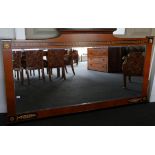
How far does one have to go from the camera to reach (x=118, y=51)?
2.66 metres

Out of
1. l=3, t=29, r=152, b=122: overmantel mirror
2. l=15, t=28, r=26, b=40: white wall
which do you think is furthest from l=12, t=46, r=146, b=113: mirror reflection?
l=15, t=28, r=26, b=40: white wall

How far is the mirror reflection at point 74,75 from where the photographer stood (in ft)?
7.61

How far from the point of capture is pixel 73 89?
2.57 m

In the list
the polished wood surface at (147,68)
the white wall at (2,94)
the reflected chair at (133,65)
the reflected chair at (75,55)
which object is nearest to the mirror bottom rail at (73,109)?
the polished wood surface at (147,68)

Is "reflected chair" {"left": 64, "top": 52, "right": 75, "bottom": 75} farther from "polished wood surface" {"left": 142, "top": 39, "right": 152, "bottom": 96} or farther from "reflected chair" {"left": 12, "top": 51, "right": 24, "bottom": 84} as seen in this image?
"polished wood surface" {"left": 142, "top": 39, "right": 152, "bottom": 96}

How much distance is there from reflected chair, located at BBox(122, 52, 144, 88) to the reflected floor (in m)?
0.08

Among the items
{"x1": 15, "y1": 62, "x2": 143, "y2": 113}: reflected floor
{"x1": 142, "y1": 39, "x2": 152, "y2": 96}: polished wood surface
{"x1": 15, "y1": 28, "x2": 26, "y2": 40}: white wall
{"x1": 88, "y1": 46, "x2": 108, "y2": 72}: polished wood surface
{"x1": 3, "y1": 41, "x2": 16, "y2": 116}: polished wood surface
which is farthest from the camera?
{"x1": 142, "y1": 39, "x2": 152, "y2": 96}: polished wood surface

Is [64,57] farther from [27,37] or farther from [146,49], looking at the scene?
[146,49]

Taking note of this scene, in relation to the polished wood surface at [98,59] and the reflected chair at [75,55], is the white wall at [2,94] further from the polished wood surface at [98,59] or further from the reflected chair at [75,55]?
the polished wood surface at [98,59]

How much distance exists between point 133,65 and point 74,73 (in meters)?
0.90

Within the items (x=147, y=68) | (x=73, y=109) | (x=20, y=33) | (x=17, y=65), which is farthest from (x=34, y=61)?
(x=147, y=68)

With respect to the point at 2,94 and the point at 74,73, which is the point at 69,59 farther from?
the point at 2,94

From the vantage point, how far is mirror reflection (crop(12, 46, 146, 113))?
7.61 feet

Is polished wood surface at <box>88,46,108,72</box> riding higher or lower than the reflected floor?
higher
